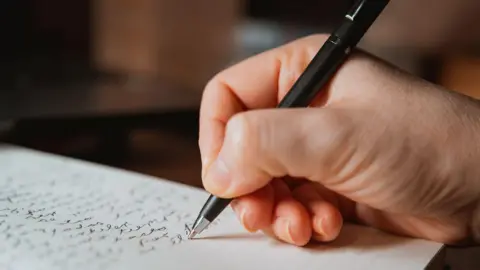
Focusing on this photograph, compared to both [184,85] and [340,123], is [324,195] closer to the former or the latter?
[340,123]

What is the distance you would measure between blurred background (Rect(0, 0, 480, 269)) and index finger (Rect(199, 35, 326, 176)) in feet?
0.51

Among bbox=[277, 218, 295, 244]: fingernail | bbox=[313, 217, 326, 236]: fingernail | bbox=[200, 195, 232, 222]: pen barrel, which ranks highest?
bbox=[313, 217, 326, 236]: fingernail

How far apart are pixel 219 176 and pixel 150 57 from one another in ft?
1.62

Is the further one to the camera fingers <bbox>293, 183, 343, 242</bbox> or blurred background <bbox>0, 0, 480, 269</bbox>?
blurred background <bbox>0, 0, 480, 269</bbox>

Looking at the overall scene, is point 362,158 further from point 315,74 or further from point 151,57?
point 151,57

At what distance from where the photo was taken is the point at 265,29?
779 millimetres

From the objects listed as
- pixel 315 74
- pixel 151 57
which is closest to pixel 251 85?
pixel 315 74

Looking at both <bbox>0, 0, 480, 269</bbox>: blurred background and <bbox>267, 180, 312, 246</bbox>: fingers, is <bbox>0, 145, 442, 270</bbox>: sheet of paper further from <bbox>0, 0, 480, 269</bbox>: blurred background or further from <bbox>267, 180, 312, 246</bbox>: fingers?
<bbox>0, 0, 480, 269</bbox>: blurred background

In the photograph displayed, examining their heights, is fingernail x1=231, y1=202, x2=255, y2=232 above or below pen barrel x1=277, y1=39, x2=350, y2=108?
below

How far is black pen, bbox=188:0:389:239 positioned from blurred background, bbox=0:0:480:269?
0.20 metres

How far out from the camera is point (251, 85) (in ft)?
1.50

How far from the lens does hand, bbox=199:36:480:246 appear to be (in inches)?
14.2

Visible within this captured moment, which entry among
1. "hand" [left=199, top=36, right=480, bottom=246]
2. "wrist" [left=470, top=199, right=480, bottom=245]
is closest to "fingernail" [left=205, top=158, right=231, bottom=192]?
"hand" [left=199, top=36, right=480, bottom=246]

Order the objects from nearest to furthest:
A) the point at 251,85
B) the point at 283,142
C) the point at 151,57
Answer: the point at 283,142 < the point at 251,85 < the point at 151,57
